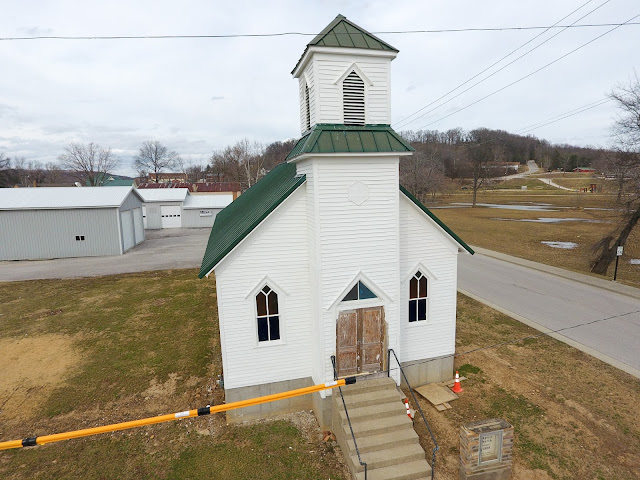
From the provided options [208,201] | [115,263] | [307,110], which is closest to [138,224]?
[115,263]

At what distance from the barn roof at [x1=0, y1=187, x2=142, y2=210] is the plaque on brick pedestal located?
28602mm

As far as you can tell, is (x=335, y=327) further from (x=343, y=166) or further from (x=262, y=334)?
(x=343, y=166)

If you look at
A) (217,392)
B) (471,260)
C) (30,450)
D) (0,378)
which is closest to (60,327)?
(0,378)

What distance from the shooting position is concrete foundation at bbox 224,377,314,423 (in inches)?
379

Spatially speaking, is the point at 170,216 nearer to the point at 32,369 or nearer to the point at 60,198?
the point at 60,198

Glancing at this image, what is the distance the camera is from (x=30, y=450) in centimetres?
864

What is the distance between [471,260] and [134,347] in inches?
823

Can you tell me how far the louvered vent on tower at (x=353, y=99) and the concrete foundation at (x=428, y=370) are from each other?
6.76 m

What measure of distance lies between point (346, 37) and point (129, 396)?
1103 centimetres

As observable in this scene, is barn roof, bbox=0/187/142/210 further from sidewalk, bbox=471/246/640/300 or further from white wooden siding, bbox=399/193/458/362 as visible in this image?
sidewalk, bbox=471/246/640/300

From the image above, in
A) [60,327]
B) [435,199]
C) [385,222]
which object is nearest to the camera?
[385,222]

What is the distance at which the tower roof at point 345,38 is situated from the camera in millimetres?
8625

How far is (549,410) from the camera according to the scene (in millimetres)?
9578

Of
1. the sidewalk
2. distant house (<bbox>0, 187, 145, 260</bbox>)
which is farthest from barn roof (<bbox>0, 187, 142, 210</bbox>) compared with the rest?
the sidewalk
